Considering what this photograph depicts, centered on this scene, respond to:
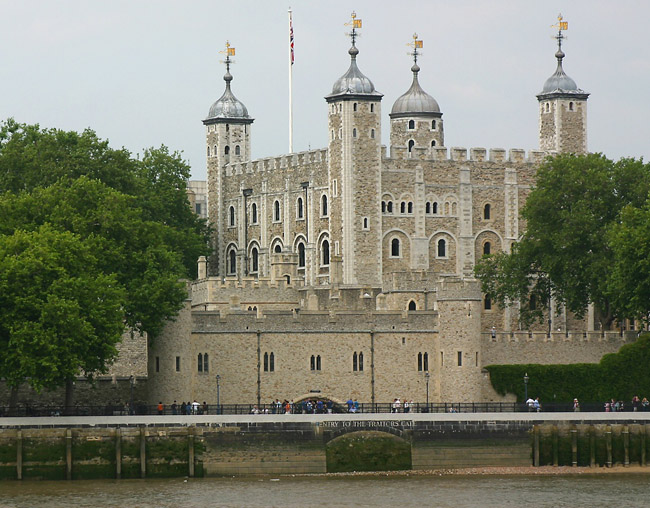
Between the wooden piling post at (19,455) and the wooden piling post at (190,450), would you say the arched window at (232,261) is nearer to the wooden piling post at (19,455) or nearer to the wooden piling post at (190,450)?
the wooden piling post at (190,450)

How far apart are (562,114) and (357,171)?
14105mm

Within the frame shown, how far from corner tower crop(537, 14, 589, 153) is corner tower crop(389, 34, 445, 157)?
9.12 metres

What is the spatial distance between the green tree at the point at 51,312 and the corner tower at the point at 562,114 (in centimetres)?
4369

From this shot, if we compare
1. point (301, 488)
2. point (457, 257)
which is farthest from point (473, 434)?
point (457, 257)

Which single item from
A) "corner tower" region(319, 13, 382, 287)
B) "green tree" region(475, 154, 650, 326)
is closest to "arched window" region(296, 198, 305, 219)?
"corner tower" region(319, 13, 382, 287)

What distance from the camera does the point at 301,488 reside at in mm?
72188

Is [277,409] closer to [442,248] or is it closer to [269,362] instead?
[269,362]

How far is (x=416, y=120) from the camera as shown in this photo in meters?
126

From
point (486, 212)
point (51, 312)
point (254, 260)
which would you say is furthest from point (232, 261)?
point (51, 312)

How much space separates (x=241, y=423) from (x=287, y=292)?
Result: 2579cm

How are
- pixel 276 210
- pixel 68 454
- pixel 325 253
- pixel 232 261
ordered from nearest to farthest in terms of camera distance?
pixel 68 454
pixel 325 253
pixel 276 210
pixel 232 261

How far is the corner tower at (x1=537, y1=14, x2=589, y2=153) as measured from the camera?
117m

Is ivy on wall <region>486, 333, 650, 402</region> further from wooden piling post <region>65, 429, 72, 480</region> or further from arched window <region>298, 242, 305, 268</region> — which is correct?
arched window <region>298, 242, 305, 268</region>

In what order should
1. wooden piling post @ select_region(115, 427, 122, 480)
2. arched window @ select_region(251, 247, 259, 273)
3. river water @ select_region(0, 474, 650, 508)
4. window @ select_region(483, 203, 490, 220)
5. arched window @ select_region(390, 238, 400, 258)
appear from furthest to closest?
arched window @ select_region(251, 247, 259, 273), window @ select_region(483, 203, 490, 220), arched window @ select_region(390, 238, 400, 258), wooden piling post @ select_region(115, 427, 122, 480), river water @ select_region(0, 474, 650, 508)
